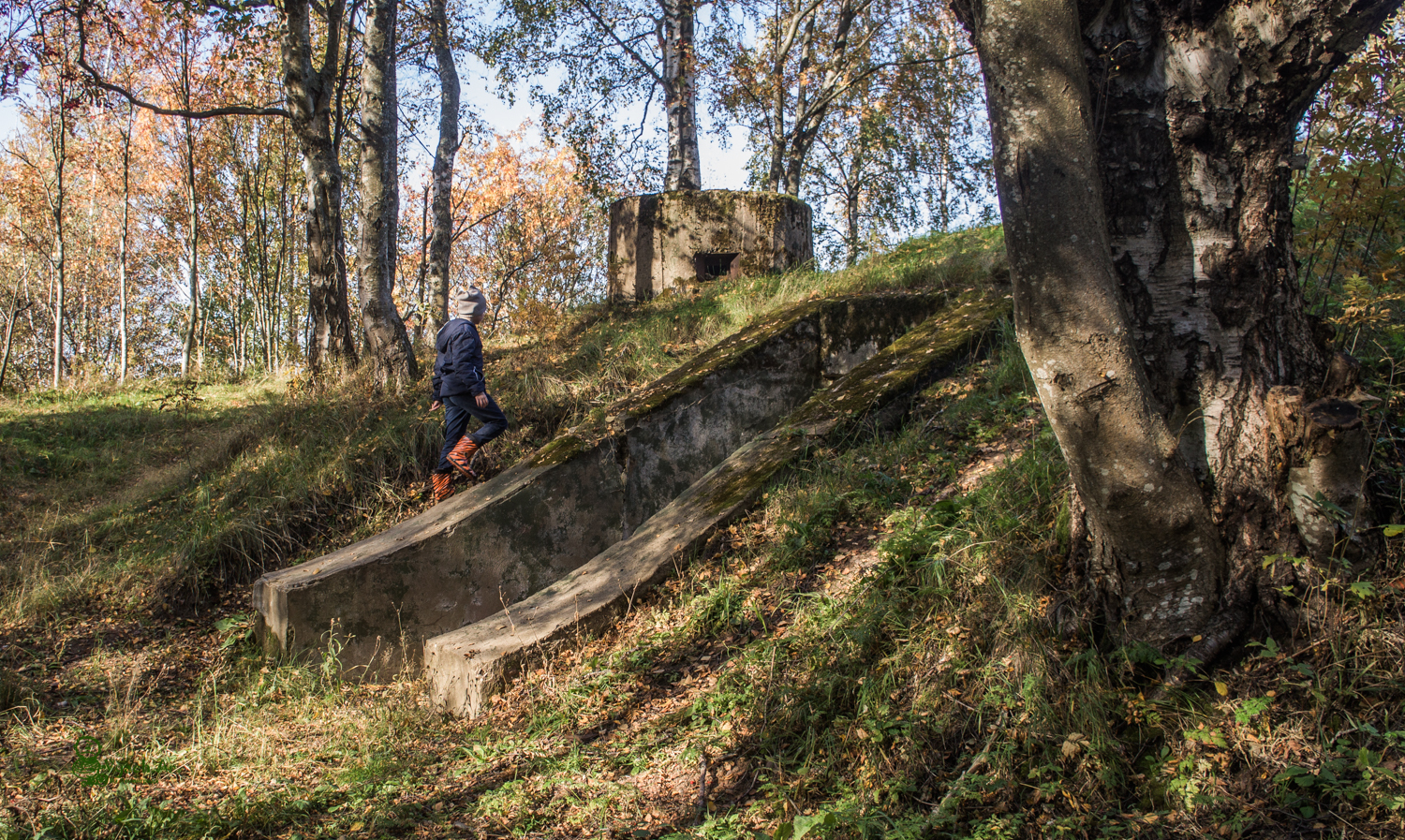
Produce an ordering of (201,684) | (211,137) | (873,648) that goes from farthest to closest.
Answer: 1. (211,137)
2. (201,684)
3. (873,648)

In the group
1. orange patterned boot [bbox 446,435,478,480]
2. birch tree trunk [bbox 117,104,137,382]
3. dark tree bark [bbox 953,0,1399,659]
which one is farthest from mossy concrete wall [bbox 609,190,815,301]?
birch tree trunk [bbox 117,104,137,382]

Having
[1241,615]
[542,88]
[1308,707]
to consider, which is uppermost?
[542,88]

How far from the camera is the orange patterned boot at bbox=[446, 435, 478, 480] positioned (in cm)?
653

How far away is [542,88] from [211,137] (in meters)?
12.6

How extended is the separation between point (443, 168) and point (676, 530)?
10256 millimetres

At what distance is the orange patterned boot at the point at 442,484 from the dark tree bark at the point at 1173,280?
17.1ft

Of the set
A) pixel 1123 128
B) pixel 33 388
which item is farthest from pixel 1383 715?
pixel 33 388

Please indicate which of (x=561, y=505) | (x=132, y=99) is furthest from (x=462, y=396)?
(x=132, y=99)

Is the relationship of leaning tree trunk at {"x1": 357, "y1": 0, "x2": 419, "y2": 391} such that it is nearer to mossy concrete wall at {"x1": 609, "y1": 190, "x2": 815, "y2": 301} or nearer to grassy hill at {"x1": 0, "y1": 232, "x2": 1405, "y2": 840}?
grassy hill at {"x1": 0, "y1": 232, "x2": 1405, "y2": 840}

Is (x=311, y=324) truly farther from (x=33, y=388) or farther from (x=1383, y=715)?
(x=1383, y=715)

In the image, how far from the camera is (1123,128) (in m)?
2.85

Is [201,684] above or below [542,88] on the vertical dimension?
below

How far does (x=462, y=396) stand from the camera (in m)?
6.64

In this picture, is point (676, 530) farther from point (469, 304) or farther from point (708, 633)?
point (469, 304)
